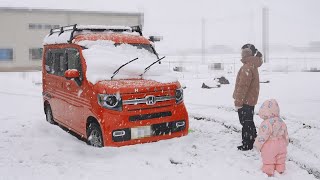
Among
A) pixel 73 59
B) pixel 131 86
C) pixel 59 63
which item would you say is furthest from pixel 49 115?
pixel 131 86

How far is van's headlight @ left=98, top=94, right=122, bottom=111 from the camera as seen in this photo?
230 inches

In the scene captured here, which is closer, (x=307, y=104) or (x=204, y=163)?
(x=204, y=163)

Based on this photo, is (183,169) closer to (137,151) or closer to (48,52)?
(137,151)

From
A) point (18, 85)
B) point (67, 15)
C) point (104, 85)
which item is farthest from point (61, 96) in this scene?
point (67, 15)

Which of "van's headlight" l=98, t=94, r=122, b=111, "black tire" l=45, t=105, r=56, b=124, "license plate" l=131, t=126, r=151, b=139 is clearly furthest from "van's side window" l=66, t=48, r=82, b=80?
"black tire" l=45, t=105, r=56, b=124

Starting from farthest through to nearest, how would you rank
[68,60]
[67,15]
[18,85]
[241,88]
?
[67,15] < [18,85] < [68,60] < [241,88]

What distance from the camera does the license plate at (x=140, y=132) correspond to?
Result: 19.5ft

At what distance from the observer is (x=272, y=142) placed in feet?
17.3

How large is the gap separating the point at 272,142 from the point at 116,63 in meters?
3.05

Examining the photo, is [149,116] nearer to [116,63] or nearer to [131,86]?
[131,86]

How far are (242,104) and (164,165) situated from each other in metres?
1.79

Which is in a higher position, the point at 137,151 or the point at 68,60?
the point at 68,60

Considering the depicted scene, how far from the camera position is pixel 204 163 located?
5793mm

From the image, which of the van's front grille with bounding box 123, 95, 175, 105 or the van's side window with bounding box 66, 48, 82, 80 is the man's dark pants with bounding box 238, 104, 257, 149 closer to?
the van's front grille with bounding box 123, 95, 175, 105
